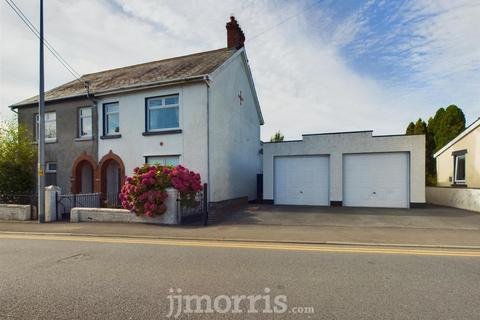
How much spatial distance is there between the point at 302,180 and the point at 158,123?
331 inches

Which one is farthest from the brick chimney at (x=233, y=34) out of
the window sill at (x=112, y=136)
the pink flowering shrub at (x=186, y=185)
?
the pink flowering shrub at (x=186, y=185)

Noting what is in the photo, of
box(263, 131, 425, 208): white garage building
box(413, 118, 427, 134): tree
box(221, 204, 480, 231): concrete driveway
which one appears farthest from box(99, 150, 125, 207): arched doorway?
box(413, 118, 427, 134): tree

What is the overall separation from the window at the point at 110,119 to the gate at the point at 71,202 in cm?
348

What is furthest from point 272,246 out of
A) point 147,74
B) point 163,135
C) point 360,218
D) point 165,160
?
point 147,74

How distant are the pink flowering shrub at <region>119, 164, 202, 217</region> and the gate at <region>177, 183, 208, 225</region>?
0.04 metres

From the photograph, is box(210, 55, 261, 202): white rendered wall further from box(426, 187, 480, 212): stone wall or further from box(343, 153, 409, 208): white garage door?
box(426, 187, 480, 212): stone wall

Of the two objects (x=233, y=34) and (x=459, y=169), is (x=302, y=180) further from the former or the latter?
(x=459, y=169)

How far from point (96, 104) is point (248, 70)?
30.3 feet

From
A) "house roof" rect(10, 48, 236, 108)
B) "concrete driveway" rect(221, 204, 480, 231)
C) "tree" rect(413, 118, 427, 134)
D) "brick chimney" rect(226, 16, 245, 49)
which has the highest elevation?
"brick chimney" rect(226, 16, 245, 49)

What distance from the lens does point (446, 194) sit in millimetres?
15578

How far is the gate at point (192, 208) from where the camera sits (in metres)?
10.6

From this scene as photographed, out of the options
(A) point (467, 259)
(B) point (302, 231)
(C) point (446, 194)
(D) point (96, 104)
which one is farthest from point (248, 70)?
(A) point (467, 259)

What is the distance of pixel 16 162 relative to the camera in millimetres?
14492

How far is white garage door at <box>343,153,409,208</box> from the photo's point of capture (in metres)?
14.4
